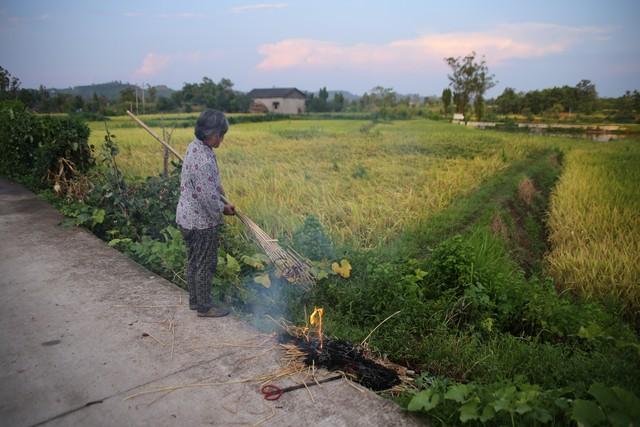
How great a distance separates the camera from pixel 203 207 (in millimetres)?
2998

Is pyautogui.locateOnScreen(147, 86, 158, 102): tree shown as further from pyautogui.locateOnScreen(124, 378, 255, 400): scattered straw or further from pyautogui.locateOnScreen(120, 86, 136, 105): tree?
pyautogui.locateOnScreen(124, 378, 255, 400): scattered straw

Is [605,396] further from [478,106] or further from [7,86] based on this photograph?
[7,86]

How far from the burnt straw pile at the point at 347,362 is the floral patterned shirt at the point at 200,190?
0.94 meters

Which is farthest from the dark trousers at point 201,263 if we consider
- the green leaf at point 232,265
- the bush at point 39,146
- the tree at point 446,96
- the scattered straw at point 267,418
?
the tree at point 446,96

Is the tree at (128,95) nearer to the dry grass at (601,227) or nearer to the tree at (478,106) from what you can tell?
the tree at (478,106)

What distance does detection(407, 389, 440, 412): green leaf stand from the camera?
205 cm

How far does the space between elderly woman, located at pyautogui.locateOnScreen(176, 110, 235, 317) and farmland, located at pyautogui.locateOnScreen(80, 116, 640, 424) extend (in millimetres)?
470

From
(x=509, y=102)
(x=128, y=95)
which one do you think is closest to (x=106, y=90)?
(x=128, y=95)

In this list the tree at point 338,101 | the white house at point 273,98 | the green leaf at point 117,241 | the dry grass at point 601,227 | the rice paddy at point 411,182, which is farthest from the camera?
the tree at point 338,101

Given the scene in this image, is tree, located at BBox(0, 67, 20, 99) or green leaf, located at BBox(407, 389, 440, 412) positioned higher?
tree, located at BBox(0, 67, 20, 99)

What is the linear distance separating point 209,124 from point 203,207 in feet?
1.72

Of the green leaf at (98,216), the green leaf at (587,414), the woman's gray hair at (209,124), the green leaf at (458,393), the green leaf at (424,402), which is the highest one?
the woman's gray hair at (209,124)

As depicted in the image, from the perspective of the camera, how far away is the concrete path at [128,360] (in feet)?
6.95

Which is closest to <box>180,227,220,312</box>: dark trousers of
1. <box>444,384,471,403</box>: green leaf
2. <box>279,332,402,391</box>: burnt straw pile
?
<box>279,332,402,391</box>: burnt straw pile
